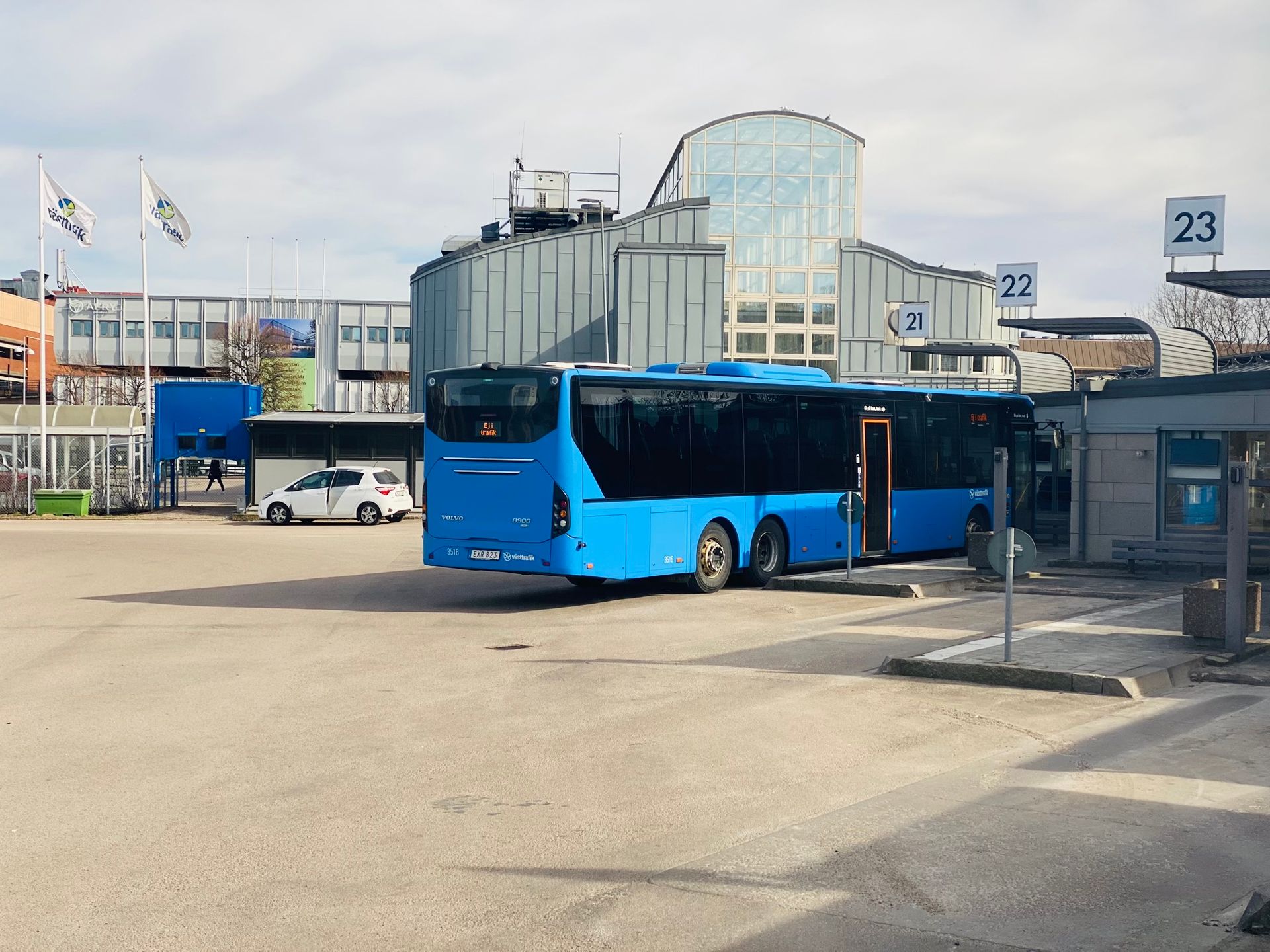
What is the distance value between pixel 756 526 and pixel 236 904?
1452 centimetres

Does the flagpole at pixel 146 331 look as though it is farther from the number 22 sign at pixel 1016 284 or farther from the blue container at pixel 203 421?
the number 22 sign at pixel 1016 284

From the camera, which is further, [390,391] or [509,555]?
[390,391]

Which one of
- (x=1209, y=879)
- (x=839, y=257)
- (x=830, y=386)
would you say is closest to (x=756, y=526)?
(x=830, y=386)

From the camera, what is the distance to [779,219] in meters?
56.7

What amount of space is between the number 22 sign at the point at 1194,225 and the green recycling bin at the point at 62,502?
3203cm

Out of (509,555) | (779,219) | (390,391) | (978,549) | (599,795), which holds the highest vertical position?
(779,219)

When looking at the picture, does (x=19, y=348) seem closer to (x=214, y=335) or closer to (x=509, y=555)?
(x=214, y=335)

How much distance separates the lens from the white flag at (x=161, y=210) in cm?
4641

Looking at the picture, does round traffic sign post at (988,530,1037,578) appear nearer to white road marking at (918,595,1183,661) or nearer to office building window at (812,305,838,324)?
white road marking at (918,595,1183,661)

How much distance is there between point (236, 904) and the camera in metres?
5.76

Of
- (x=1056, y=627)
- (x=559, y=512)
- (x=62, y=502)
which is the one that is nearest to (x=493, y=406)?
(x=559, y=512)

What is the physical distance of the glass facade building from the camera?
56.4 m

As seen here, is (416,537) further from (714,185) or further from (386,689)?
(714,185)

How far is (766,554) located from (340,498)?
20.3 metres
